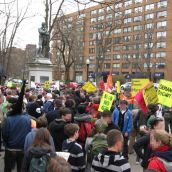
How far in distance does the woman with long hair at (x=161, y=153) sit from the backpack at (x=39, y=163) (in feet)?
4.00

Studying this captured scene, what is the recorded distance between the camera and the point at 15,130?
6.90 metres

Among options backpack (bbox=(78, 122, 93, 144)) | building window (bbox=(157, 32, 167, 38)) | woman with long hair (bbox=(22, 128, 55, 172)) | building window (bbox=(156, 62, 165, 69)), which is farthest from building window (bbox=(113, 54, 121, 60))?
woman with long hair (bbox=(22, 128, 55, 172))

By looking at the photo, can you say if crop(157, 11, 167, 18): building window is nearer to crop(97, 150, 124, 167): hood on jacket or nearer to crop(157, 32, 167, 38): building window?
crop(157, 32, 167, 38): building window

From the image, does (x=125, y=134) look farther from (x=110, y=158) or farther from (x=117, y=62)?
(x=117, y=62)

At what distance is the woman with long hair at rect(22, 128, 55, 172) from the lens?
4.69 metres

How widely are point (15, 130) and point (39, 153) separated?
2252 mm

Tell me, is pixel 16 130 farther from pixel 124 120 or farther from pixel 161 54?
pixel 161 54

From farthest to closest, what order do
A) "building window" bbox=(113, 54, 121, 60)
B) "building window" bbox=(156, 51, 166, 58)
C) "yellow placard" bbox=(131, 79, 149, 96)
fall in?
"building window" bbox=(113, 54, 121, 60) < "building window" bbox=(156, 51, 166, 58) < "yellow placard" bbox=(131, 79, 149, 96)

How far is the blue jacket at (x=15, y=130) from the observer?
6891 millimetres

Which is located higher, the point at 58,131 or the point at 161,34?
the point at 161,34

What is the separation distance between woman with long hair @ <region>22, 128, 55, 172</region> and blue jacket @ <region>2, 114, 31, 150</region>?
1834 millimetres

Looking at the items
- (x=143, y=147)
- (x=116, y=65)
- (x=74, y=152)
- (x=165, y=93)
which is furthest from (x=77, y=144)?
(x=116, y=65)

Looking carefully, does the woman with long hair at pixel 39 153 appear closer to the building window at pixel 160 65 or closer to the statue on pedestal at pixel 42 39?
the statue on pedestal at pixel 42 39

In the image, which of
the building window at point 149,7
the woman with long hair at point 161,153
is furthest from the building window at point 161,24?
the woman with long hair at point 161,153
